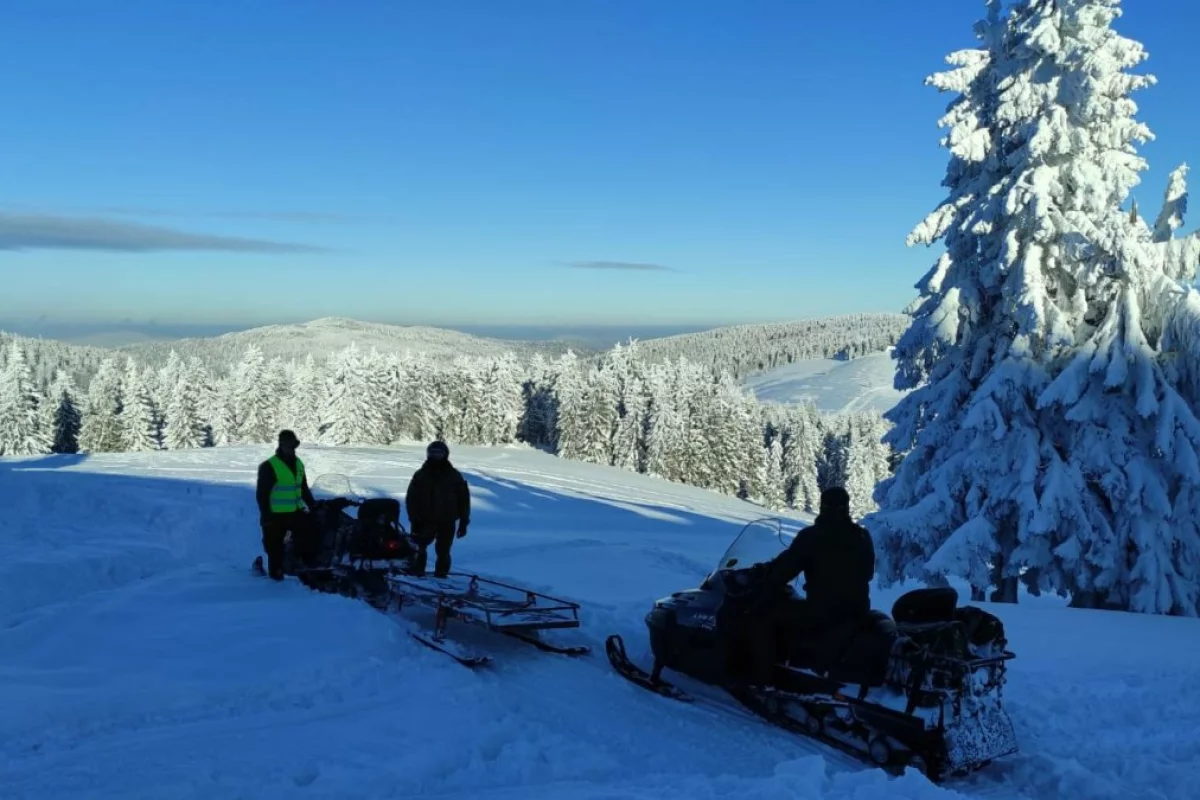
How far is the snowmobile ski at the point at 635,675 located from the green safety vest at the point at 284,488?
16.3 feet

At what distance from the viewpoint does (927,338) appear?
1622 cm

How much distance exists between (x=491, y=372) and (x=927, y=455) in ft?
198

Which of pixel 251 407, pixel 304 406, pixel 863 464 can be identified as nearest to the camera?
Result: pixel 251 407

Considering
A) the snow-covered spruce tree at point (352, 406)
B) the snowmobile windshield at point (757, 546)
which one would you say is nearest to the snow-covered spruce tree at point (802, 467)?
the snow-covered spruce tree at point (352, 406)

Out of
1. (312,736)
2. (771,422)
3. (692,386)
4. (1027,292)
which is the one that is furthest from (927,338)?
(771,422)

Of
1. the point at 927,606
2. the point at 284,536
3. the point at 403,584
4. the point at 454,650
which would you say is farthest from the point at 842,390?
the point at 927,606

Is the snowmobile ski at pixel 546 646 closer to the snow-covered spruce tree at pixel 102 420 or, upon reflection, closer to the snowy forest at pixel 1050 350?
the snowy forest at pixel 1050 350

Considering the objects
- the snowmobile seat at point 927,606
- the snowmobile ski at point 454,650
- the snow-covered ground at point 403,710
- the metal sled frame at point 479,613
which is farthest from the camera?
the metal sled frame at point 479,613

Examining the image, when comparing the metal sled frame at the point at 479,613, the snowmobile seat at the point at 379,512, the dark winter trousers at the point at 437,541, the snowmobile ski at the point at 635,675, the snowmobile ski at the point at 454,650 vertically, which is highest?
the snowmobile seat at the point at 379,512

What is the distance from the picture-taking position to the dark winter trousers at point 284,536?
1163 centimetres

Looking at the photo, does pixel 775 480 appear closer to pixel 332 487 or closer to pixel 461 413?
pixel 461 413

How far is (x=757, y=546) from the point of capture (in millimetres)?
8391

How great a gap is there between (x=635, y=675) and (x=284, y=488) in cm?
571

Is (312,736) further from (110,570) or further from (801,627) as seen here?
(110,570)
